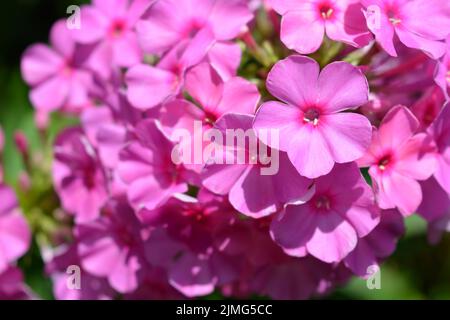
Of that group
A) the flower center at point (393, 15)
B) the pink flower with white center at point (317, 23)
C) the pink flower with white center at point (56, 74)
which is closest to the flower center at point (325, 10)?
the pink flower with white center at point (317, 23)

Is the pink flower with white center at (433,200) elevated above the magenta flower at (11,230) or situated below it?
above

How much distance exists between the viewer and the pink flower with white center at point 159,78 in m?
1.50

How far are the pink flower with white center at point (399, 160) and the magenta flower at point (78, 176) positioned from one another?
652 millimetres

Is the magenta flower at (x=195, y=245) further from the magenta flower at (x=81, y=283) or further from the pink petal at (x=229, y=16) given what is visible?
the pink petal at (x=229, y=16)

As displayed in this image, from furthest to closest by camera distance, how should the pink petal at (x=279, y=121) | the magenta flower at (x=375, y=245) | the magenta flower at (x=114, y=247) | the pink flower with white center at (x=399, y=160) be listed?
the magenta flower at (x=114, y=247), the magenta flower at (x=375, y=245), the pink flower with white center at (x=399, y=160), the pink petal at (x=279, y=121)

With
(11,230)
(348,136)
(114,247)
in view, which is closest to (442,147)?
(348,136)

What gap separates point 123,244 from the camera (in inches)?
67.0

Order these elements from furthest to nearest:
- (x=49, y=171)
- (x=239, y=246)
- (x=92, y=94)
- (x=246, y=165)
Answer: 1. (x=49, y=171)
2. (x=92, y=94)
3. (x=239, y=246)
4. (x=246, y=165)

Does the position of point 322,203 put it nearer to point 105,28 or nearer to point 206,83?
point 206,83

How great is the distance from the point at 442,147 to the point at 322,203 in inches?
10.4

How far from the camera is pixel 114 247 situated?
170cm
